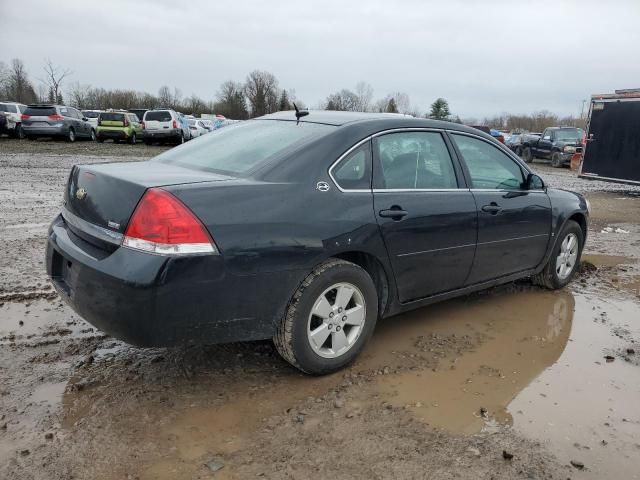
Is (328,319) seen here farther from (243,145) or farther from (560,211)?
(560,211)

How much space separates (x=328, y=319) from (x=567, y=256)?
10.2 ft

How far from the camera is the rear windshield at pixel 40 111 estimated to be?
22.7 metres

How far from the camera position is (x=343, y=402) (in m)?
3.03

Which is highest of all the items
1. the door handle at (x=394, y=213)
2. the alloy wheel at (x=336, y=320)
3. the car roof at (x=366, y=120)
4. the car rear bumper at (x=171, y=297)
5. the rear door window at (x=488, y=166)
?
the car roof at (x=366, y=120)

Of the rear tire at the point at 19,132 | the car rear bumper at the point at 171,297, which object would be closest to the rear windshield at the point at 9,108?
the rear tire at the point at 19,132

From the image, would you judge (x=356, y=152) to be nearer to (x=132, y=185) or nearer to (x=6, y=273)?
(x=132, y=185)

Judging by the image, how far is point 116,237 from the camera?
9.13ft

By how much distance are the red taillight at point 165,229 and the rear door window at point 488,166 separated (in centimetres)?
229

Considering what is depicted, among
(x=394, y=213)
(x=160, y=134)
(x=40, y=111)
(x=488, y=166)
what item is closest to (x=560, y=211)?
(x=488, y=166)

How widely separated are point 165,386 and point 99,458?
2.29ft

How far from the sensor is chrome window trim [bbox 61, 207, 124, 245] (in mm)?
2783

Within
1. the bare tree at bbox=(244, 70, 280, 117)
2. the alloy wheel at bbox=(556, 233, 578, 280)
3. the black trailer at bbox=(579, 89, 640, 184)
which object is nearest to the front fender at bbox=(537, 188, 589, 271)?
the alloy wheel at bbox=(556, 233, 578, 280)

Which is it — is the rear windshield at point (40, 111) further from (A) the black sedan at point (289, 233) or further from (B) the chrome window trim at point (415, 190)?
(B) the chrome window trim at point (415, 190)

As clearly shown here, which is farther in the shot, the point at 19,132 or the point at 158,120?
the point at 158,120
